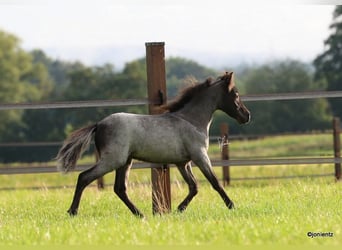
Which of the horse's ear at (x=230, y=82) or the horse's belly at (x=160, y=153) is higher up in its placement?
the horse's ear at (x=230, y=82)

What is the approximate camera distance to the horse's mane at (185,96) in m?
8.47

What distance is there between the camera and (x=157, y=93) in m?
8.55

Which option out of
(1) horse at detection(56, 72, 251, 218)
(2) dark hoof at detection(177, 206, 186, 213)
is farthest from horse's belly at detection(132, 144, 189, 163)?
(2) dark hoof at detection(177, 206, 186, 213)

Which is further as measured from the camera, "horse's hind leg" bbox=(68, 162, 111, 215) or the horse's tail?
the horse's tail

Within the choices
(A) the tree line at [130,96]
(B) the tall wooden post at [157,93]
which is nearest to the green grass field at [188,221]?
(B) the tall wooden post at [157,93]

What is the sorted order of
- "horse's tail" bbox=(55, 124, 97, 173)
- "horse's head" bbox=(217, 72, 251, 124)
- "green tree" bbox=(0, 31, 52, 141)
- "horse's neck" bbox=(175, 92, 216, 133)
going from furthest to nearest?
"green tree" bbox=(0, 31, 52, 141) → "horse's head" bbox=(217, 72, 251, 124) → "horse's neck" bbox=(175, 92, 216, 133) → "horse's tail" bbox=(55, 124, 97, 173)

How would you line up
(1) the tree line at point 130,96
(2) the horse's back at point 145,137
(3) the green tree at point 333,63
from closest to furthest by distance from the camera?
(2) the horse's back at point 145,137
(1) the tree line at point 130,96
(3) the green tree at point 333,63

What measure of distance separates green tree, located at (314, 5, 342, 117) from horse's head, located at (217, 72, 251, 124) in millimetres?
49211

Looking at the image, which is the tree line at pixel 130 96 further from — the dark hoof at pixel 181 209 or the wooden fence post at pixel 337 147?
the dark hoof at pixel 181 209

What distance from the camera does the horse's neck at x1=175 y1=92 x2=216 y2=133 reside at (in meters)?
8.36

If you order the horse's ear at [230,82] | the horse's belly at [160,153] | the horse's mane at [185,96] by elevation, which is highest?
the horse's ear at [230,82]

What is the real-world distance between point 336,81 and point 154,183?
166 ft

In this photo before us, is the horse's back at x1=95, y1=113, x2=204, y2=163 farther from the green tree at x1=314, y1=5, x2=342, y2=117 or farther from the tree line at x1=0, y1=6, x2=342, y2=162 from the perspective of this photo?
the green tree at x1=314, y1=5, x2=342, y2=117

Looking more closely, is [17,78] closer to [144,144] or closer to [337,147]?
[337,147]
